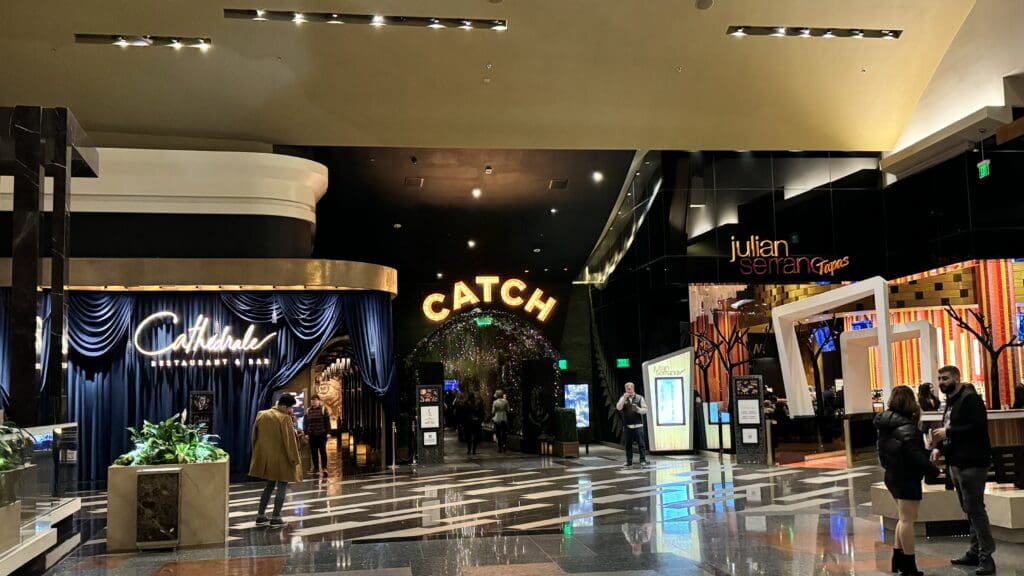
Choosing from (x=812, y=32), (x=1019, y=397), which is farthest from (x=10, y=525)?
(x=1019, y=397)

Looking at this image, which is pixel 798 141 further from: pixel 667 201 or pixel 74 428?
pixel 74 428

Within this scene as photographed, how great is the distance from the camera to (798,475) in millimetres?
12656

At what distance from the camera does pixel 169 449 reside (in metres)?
8.11

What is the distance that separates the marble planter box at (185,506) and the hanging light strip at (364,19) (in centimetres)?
676

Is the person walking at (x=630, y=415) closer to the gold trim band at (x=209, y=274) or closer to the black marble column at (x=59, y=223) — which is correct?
the gold trim band at (x=209, y=274)

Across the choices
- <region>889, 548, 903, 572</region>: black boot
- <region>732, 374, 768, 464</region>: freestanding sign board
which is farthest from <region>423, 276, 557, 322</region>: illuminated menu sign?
<region>889, 548, 903, 572</region>: black boot

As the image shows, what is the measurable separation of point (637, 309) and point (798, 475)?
698 centimetres

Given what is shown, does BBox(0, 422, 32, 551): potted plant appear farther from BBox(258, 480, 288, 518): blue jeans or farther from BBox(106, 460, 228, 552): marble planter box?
BBox(258, 480, 288, 518): blue jeans

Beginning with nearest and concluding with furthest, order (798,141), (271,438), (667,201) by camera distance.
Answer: (271,438) < (798,141) < (667,201)

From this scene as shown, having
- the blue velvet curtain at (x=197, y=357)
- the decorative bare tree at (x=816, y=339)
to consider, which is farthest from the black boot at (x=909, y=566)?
the decorative bare tree at (x=816, y=339)

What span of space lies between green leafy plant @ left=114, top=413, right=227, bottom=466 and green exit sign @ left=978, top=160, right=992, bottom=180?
43.0 feet

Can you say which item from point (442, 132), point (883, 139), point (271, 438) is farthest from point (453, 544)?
point (883, 139)

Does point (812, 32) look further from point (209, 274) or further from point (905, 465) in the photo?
point (209, 274)

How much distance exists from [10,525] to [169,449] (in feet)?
13.0
